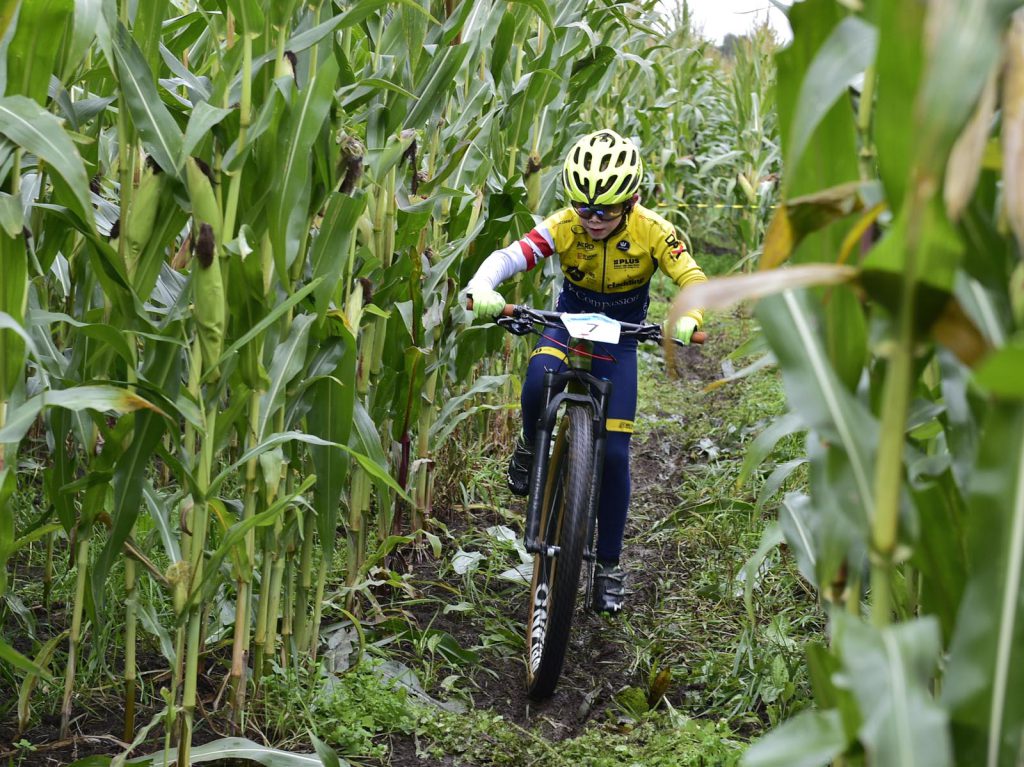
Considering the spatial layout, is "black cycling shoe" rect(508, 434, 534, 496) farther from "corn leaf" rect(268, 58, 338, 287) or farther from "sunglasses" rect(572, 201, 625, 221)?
"corn leaf" rect(268, 58, 338, 287)

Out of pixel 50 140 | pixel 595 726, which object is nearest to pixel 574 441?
pixel 595 726

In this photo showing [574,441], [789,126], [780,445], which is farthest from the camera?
[780,445]

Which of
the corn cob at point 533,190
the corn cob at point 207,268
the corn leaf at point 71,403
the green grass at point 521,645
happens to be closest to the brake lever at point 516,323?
the green grass at point 521,645

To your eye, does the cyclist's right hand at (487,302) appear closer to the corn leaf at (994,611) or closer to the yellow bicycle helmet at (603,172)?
the yellow bicycle helmet at (603,172)

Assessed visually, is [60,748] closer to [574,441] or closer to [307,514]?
[307,514]

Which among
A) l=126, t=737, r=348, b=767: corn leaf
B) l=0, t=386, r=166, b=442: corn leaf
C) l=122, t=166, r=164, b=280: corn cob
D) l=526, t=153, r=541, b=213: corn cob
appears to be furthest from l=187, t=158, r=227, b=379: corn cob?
l=526, t=153, r=541, b=213: corn cob

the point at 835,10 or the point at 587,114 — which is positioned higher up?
the point at 587,114

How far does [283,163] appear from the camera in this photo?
7.98 ft

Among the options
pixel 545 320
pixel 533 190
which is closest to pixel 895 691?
pixel 545 320

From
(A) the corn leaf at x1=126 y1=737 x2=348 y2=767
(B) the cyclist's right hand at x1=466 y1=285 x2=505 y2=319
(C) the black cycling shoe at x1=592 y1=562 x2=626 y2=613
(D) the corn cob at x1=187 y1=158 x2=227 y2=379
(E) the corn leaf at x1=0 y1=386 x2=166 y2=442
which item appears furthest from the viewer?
(C) the black cycling shoe at x1=592 y1=562 x2=626 y2=613

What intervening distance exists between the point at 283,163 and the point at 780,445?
352 cm

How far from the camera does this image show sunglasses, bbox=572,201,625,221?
3.69 meters

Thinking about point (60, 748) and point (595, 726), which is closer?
point (60, 748)

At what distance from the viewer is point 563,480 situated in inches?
144
